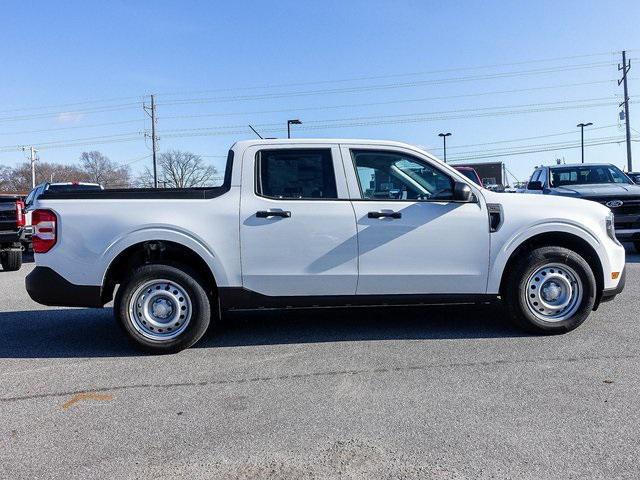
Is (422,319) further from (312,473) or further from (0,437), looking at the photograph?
(0,437)

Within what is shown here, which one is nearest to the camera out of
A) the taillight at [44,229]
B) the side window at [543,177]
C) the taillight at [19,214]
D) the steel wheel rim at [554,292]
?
the taillight at [44,229]

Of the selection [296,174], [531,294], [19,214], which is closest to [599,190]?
[531,294]

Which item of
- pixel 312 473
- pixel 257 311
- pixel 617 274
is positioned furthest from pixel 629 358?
pixel 257 311

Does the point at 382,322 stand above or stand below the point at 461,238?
below

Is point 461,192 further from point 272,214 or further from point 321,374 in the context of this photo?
point 321,374

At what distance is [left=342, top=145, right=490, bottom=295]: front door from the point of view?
198 inches

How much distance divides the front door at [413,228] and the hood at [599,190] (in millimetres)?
6382

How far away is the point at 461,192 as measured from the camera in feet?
16.5

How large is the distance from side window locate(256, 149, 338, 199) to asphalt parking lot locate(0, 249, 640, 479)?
146cm

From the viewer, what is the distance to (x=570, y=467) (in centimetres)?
282

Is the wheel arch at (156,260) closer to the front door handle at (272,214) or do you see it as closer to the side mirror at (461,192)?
the front door handle at (272,214)

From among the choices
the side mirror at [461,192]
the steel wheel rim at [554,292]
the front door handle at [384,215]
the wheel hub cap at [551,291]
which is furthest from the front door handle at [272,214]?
the wheel hub cap at [551,291]

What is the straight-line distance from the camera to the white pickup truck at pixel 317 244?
16.0 ft

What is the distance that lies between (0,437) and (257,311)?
144 inches
